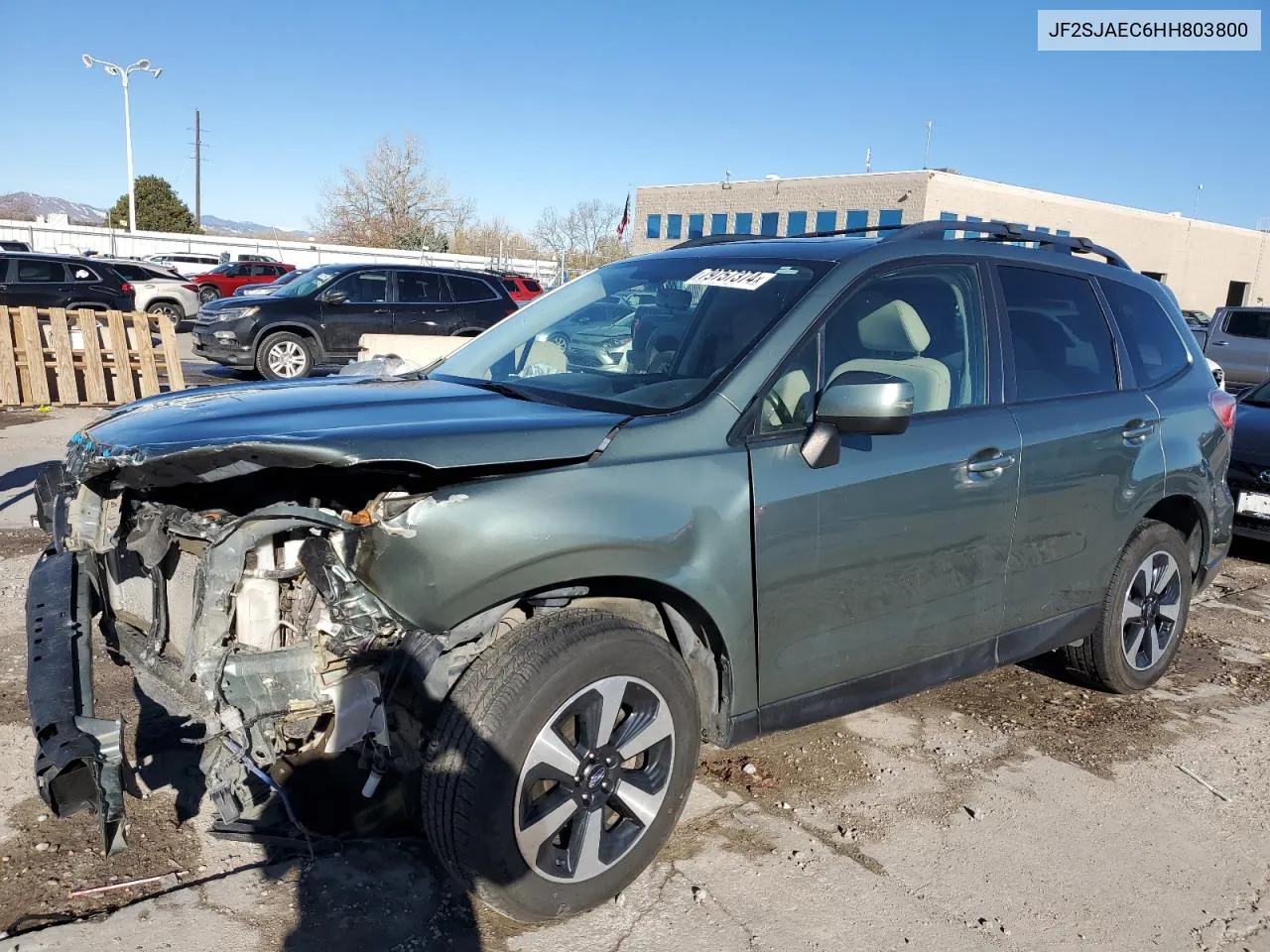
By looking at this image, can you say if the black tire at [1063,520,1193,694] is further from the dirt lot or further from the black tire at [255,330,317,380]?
the black tire at [255,330,317,380]

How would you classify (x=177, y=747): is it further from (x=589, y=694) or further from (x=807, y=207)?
(x=807, y=207)

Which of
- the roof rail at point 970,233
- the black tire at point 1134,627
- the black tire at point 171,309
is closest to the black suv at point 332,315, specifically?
the black tire at point 171,309

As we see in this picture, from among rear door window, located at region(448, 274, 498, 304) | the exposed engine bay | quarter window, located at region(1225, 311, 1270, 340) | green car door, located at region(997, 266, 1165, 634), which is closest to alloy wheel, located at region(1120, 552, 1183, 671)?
green car door, located at region(997, 266, 1165, 634)

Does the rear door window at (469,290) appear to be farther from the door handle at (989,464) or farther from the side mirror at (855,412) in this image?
the side mirror at (855,412)

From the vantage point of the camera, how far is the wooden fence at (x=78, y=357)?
1136 cm

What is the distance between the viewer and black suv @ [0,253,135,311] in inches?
738

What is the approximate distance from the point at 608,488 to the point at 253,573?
0.94 metres

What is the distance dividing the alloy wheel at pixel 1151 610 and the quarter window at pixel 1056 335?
34.4 inches

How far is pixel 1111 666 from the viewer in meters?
4.33

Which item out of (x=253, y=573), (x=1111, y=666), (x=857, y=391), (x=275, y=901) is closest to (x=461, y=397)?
(x=253, y=573)

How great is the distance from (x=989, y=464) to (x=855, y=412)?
83 cm

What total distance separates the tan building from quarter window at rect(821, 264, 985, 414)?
34999 millimetres

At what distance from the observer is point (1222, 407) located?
463 cm

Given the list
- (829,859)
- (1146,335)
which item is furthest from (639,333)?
(1146,335)
